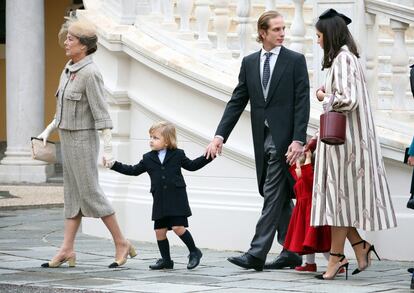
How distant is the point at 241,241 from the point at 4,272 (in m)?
2.22

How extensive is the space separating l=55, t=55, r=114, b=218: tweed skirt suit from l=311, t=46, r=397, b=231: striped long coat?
1.63 m

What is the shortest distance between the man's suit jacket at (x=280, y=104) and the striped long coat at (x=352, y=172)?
0.55 metres

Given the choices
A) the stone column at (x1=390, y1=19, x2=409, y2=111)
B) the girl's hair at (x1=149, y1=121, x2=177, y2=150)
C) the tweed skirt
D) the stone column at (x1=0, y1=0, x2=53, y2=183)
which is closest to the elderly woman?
the tweed skirt

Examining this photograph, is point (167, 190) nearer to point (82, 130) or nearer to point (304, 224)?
point (82, 130)

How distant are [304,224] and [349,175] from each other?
57 cm

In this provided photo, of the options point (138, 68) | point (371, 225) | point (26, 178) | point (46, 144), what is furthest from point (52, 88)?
point (371, 225)

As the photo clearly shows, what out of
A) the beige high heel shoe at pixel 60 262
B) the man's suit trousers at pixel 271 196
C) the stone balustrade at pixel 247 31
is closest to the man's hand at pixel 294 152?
the man's suit trousers at pixel 271 196

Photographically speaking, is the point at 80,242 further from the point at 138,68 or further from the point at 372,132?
the point at 372,132

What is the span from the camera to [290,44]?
34.5 ft

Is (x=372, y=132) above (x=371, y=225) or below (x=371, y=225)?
above

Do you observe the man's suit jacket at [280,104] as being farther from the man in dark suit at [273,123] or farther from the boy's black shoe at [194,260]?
the boy's black shoe at [194,260]

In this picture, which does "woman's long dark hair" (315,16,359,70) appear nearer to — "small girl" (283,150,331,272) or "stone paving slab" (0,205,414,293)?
"small girl" (283,150,331,272)

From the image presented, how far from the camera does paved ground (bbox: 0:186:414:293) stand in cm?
823

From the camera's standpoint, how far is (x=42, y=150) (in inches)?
388
